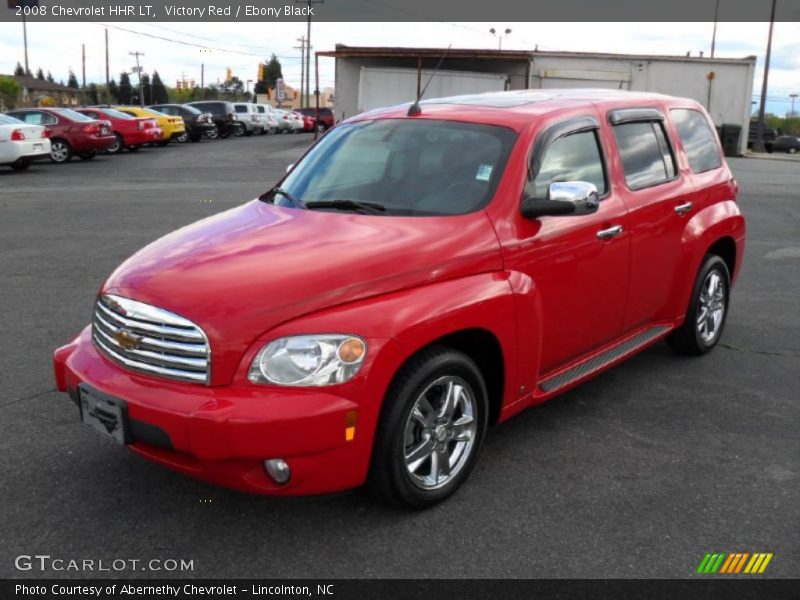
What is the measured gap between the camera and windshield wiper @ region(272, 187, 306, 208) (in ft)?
14.2

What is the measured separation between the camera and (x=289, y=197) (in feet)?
14.8

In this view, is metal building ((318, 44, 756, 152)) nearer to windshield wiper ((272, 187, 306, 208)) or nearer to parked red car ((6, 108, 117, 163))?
parked red car ((6, 108, 117, 163))

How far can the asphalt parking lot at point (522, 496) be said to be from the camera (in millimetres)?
3253

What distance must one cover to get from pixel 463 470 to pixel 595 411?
1.35 meters

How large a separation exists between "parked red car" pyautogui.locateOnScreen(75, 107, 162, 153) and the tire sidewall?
23313 millimetres

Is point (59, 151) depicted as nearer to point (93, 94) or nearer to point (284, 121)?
point (284, 121)

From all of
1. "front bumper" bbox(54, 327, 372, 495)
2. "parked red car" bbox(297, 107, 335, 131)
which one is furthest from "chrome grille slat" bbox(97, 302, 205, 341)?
"parked red car" bbox(297, 107, 335, 131)

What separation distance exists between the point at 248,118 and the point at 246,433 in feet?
142

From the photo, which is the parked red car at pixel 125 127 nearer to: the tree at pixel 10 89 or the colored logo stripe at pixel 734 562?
the colored logo stripe at pixel 734 562

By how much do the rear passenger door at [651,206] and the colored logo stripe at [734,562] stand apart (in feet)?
5.88

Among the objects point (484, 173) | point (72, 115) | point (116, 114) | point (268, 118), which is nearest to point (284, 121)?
point (268, 118)

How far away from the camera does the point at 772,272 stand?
885 centimetres
